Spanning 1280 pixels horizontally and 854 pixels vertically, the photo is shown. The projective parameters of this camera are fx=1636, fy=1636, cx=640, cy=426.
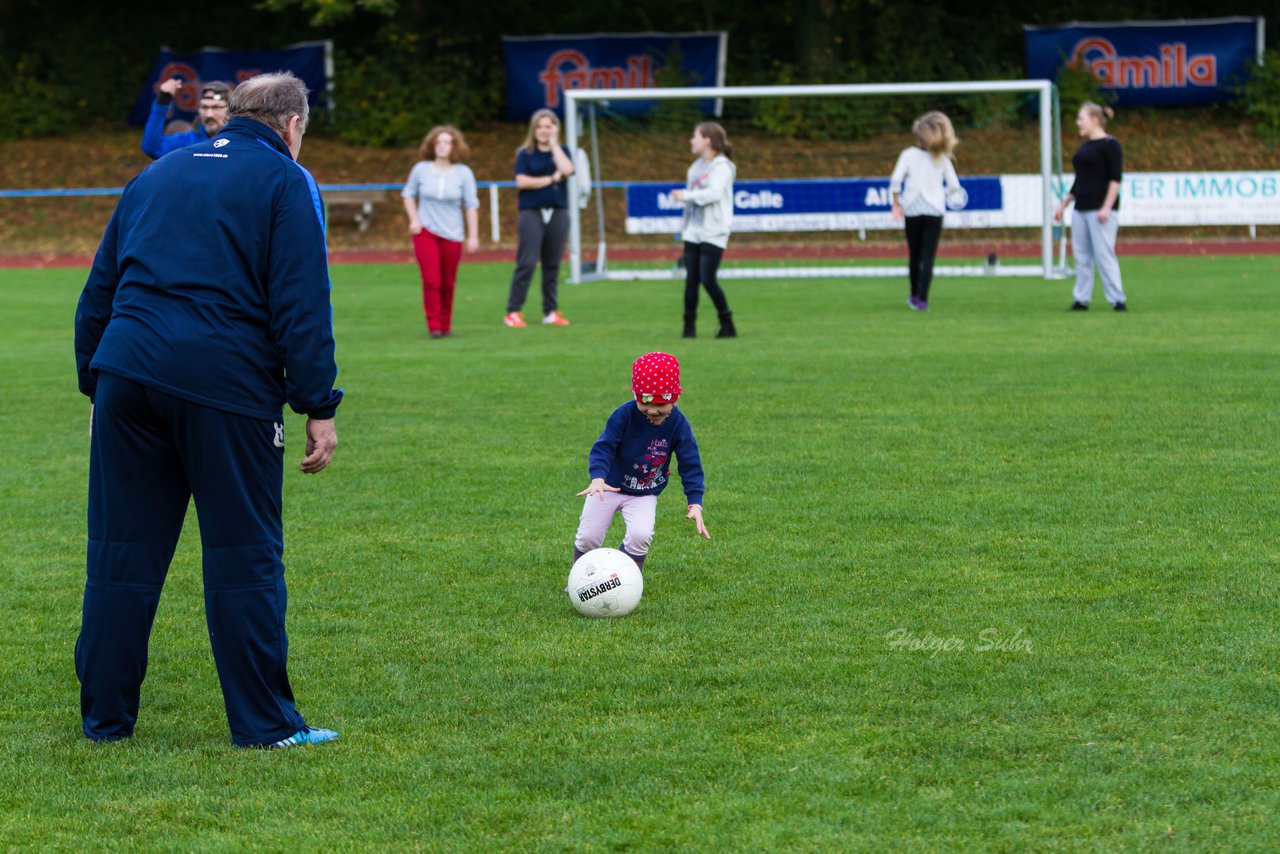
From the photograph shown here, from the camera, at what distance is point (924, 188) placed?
56.6 feet

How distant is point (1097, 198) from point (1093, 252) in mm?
585

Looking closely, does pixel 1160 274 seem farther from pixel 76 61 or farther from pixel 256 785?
pixel 76 61

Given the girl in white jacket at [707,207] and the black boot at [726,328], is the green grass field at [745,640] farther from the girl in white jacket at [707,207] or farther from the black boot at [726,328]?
the black boot at [726,328]

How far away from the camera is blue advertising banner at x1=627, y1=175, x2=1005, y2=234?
25.1m

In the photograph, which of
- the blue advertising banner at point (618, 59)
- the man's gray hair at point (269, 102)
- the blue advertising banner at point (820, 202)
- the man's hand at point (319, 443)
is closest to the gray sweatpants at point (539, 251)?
the blue advertising banner at point (820, 202)

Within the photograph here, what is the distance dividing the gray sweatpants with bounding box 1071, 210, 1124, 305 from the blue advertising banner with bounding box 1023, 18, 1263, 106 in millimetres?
19999

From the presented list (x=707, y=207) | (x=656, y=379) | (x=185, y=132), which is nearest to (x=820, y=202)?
(x=707, y=207)

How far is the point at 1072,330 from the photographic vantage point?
14.9 m

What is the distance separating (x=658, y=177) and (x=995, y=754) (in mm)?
25876

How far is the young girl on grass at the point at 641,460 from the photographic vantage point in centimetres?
593

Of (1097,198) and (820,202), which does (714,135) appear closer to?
(1097,198)

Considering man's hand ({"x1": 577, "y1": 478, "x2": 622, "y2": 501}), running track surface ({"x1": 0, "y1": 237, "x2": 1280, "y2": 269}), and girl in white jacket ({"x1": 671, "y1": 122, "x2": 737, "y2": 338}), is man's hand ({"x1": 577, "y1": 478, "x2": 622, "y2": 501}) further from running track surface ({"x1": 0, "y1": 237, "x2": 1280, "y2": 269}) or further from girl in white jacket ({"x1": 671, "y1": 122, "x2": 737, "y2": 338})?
running track surface ({"x1": 0, "y1": 237, "x2": 1280, "y2": 269})

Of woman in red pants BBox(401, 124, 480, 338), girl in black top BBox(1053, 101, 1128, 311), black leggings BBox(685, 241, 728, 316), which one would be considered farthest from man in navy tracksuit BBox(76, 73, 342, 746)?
girl in black top BBox(1053, 101, 1128, 311)

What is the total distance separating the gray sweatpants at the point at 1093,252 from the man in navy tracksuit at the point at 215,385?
13177 mm
